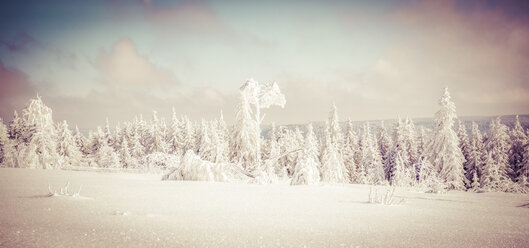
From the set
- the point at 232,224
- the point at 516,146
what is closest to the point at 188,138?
the point at 232,224

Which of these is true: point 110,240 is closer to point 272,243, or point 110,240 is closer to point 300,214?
point 272,243

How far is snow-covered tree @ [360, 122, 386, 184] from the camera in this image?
4622 cm

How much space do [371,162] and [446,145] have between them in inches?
578

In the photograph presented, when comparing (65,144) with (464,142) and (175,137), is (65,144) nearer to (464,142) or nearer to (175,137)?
(175,137)

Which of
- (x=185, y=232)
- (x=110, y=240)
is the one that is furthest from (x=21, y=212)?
(x=185, y=232)

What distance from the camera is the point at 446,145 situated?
38156mm

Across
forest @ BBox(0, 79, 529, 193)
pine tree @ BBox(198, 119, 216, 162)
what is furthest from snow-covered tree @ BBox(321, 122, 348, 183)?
pine tree @ BBox(198, 119, 216, 162)

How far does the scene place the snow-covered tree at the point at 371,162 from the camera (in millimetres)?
46219

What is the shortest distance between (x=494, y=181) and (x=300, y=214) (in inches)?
1640

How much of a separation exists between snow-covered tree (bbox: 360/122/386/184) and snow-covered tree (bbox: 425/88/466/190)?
8.02 meters

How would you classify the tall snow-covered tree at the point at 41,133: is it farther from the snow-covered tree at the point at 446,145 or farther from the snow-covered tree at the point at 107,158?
the snow-covered tree at the point at 446,145

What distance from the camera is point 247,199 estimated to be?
10703mm

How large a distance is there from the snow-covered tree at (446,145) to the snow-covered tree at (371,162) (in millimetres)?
8017

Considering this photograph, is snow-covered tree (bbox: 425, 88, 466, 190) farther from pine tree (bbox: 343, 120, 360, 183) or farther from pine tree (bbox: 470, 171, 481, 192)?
pine tree (bbox: 343, 120, 360, 183)
